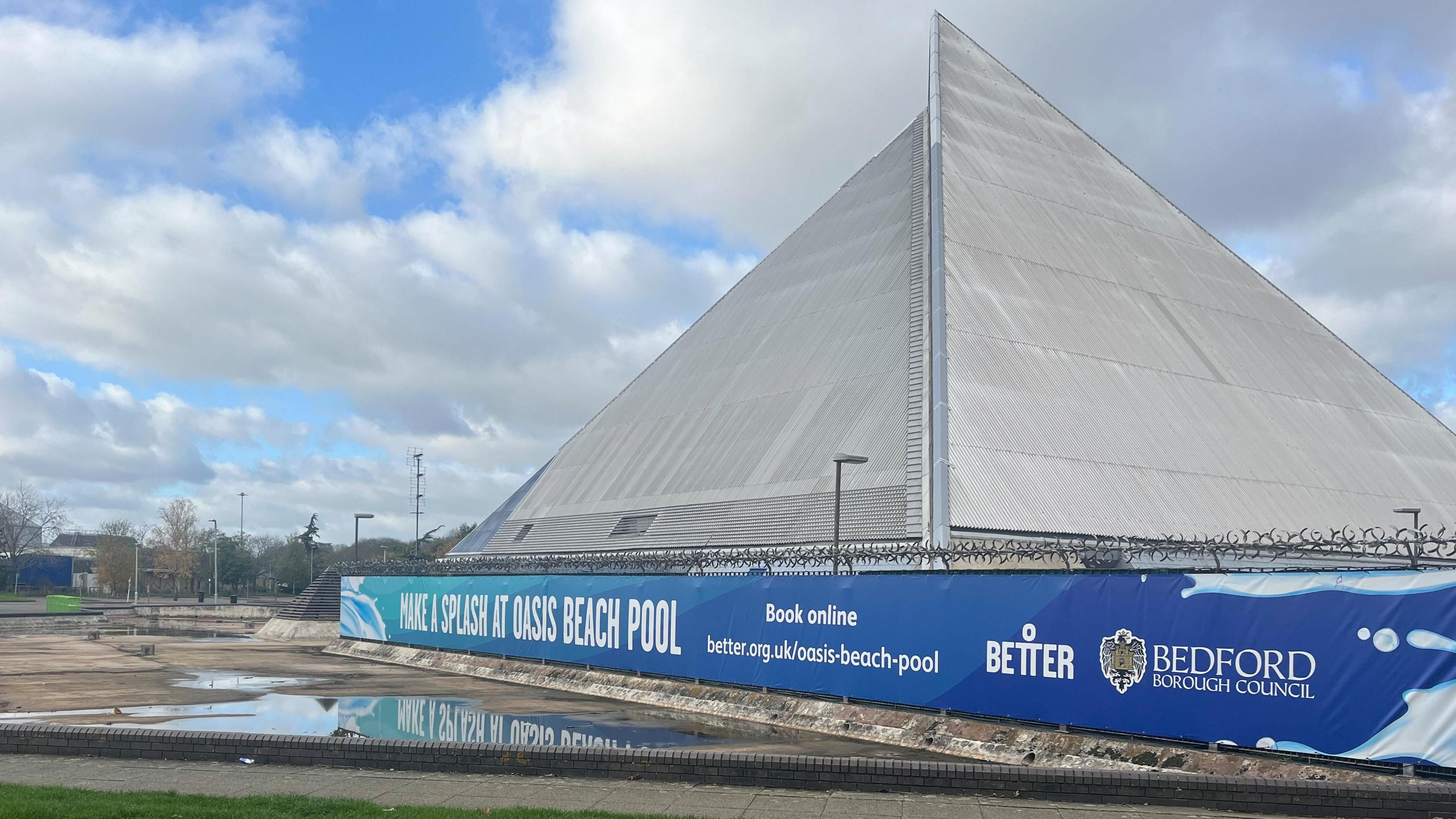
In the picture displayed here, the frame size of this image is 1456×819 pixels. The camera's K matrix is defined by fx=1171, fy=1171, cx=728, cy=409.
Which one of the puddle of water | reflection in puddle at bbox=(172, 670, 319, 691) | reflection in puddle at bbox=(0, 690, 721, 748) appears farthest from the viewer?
the puddle of water

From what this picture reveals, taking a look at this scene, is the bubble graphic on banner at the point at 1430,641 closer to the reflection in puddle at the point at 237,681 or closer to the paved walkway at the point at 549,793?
the paved walkway at the point at 549,793

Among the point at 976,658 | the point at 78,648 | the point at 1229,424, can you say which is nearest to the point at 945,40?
the point at 1229,424

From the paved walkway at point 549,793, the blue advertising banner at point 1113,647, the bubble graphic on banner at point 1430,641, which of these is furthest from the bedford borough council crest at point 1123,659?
the paved walkway at point 549,793

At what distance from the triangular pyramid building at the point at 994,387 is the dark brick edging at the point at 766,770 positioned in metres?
13.6

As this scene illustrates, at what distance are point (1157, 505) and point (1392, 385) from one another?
65.1 feet

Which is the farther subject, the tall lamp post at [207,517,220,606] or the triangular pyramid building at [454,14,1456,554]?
the tall lamp post at [207,517,220,606]

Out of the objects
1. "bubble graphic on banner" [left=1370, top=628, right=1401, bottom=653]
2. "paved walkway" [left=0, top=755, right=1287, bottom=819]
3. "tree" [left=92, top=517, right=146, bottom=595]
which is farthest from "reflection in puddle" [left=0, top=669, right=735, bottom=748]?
"tree" [left=92, top=517, right=146, bottom=595]

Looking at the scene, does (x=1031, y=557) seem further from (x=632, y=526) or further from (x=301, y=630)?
(x=301, y=630)

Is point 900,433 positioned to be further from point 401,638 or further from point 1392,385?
point 1392,385

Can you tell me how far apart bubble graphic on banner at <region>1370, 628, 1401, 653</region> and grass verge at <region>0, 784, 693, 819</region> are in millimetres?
7241

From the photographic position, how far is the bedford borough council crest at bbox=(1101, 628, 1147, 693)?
13.5 metres

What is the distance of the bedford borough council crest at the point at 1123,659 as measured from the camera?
13.5m

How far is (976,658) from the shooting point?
15516mm

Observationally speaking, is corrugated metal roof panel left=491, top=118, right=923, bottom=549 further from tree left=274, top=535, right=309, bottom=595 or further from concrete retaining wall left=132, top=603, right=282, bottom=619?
tree left=274, top=535, right=309, bottom=595
